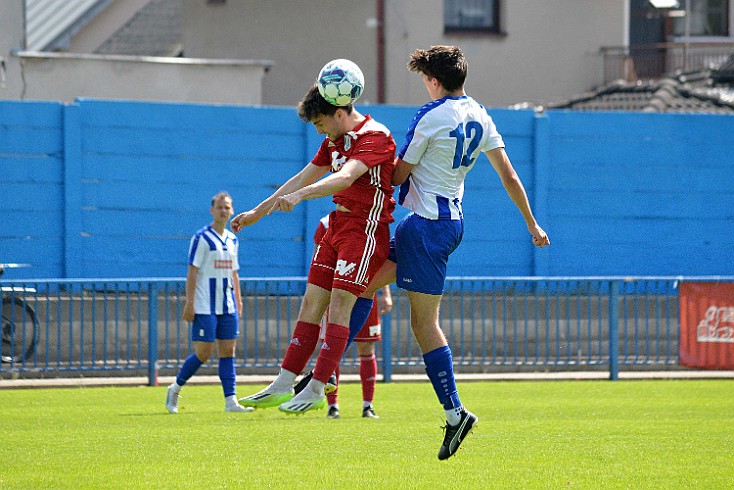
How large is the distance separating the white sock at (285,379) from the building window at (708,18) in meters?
25.3

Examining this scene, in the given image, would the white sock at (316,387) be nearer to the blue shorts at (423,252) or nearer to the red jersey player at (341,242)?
the red jersey player at (341,242)

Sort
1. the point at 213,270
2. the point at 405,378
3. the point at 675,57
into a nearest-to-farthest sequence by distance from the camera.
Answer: the point at 213,270
the point at 405,378
the point at 675,57

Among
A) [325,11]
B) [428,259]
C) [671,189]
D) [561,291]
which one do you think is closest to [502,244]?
[561,291]

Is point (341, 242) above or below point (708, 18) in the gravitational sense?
below

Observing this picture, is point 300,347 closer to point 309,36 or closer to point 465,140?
point 465,140

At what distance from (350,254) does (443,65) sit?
49.6 inches

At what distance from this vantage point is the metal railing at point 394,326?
1490 cm

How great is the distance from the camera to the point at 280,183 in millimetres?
16734

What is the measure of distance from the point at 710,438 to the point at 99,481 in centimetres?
461

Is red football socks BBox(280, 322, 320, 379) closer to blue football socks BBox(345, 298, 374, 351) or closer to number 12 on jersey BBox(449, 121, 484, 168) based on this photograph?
blue football socks BBox(345, 298, 374, 351)

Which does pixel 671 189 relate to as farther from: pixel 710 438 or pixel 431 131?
pixel 431 131

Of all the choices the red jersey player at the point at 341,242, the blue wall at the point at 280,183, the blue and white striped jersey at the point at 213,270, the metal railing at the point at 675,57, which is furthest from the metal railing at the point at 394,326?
the metal railing at the point at 675,57

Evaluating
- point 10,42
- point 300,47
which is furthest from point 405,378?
point 300,47

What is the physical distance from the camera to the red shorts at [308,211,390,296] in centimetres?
712
